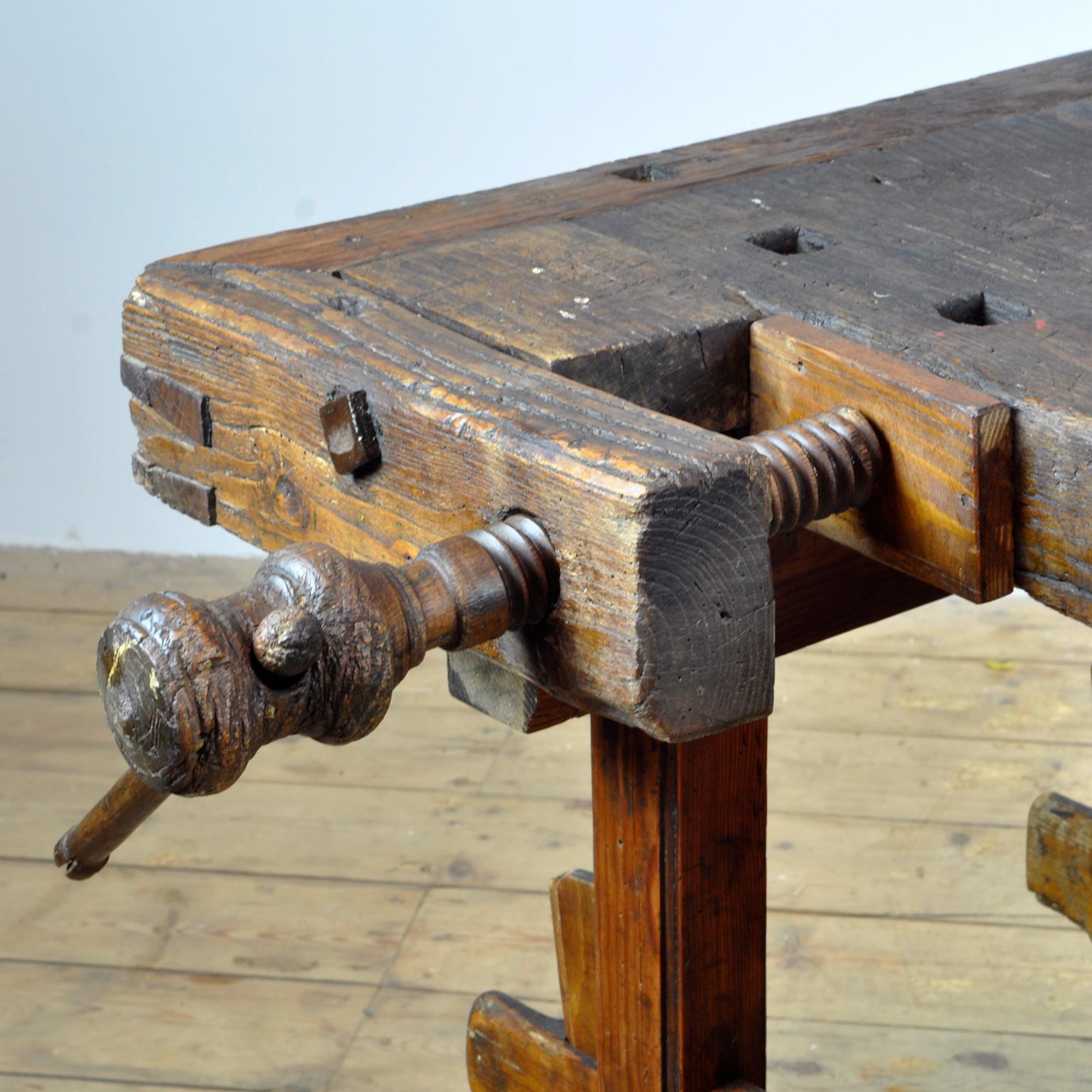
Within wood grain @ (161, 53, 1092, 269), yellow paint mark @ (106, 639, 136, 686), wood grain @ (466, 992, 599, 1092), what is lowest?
wood grain @ (466, 992, 599, 1092)

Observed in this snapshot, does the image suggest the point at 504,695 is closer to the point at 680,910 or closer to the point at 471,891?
the point at 680,910

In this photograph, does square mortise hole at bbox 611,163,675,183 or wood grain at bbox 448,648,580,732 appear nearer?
wood grain at bbox 448,648,580,732

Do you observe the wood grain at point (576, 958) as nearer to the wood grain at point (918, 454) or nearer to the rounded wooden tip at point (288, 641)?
the wood grain at point (918, 454)

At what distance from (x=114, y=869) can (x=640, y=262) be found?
1129 millimetres

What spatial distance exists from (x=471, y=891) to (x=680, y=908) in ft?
2.70

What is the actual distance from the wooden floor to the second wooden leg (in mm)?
504

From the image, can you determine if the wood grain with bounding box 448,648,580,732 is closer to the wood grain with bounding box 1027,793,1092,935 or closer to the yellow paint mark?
the yellow paint mark

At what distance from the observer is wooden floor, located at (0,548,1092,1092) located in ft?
5.07

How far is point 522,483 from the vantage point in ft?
2.28

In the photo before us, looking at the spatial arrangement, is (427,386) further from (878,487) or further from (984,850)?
(984,850)

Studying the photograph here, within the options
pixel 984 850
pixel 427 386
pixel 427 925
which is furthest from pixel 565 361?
pixel 984 850

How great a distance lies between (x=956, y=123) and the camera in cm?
114

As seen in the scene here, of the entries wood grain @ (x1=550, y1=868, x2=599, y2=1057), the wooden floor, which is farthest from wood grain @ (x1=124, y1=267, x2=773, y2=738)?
the wooden floor

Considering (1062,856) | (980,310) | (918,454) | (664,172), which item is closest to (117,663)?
(918,454)
